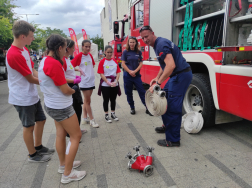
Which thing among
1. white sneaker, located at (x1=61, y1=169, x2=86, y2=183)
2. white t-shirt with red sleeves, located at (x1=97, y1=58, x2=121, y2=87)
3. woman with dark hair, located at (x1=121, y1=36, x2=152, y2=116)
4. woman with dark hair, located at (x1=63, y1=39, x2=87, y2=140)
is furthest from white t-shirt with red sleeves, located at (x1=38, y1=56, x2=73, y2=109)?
woman with dark hair, located at (x1=121, y1=36, x2=152, y2=116)

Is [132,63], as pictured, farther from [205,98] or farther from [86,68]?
[205,98]

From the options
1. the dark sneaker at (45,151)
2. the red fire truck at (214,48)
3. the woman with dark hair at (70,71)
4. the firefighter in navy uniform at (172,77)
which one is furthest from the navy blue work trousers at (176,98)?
the dark sneaker at (45,151)

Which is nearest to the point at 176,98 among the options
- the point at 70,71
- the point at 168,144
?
the point at 168,144

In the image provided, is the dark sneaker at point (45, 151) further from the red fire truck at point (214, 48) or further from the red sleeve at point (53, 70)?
the red fire truck at point (214, 48)

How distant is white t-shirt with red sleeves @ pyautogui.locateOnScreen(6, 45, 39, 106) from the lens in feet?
7.14

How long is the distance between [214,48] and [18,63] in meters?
2.80

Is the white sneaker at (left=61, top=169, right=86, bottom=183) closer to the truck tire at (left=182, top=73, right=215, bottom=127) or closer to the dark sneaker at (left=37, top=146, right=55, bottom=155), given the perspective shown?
the dark sneaker at (left=37, top=146, right=55, bottom=155)

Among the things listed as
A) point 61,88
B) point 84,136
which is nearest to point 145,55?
point 84,136

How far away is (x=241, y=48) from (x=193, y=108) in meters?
1.88

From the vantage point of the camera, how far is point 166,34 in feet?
13.1

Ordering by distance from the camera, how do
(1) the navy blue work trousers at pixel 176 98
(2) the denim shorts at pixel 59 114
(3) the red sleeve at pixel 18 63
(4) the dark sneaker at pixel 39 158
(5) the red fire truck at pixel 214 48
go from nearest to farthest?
(2) the denim shorts at pixel 59 114, (3) the red sleeve at pixel 18 63, (5) the red fire truck at pixel 214 48, (4) the dark sneaker at pixel 39 158, (1) the navy blue work trousers at pixel 176 98

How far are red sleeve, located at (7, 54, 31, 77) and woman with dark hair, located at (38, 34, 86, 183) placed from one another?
0.45 m

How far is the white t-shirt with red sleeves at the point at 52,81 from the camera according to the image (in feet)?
5.96

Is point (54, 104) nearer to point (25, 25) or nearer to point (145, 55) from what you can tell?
point (25, 25)
